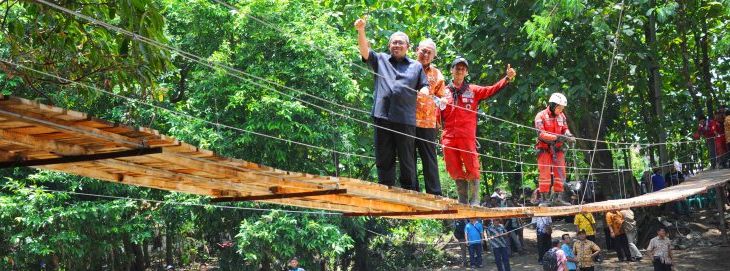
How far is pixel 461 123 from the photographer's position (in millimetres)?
7320

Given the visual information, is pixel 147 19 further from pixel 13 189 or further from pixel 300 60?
pixel 13 189

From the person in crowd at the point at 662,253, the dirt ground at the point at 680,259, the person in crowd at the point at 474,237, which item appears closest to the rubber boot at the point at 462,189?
the person in crowd at the point at 662,253

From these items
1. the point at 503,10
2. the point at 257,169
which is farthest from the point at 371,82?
the point at 257,169

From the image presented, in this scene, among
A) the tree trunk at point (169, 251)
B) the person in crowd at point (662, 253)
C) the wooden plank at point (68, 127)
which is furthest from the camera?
the tree trunk at point (169, 251)

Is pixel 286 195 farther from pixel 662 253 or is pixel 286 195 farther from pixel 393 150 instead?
pixel 662 253

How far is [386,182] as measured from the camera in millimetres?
6160

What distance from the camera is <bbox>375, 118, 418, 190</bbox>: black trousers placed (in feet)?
19.8

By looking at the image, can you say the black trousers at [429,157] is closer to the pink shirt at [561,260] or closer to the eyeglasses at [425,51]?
the eyeglasses at [425,51]

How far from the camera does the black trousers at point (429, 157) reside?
21.1ft

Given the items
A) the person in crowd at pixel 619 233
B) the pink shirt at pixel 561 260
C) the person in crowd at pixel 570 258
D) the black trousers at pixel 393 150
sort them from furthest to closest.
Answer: the person in crowd at pixel 619 233
the person in crowd at pixel 570 258
the pink shirt at pixel 561 260
the black trousers at pixel 393 150

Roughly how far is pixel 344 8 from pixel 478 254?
14.6ft

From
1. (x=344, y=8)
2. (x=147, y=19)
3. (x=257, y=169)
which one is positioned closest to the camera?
(x=257, y=169)

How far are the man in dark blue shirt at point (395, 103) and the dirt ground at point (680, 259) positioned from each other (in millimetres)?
8959

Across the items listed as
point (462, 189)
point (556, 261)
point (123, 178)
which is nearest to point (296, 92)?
point (556, 261)
